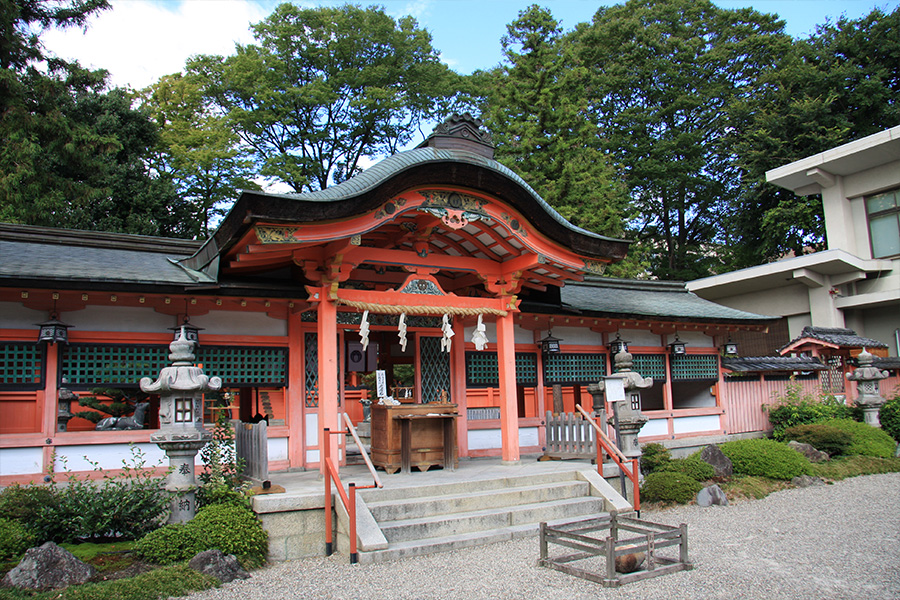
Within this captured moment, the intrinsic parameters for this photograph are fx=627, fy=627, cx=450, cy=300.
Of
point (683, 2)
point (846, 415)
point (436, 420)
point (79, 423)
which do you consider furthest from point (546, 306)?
point (683, 2)

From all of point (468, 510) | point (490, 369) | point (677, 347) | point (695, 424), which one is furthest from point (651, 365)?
point (468, 510)

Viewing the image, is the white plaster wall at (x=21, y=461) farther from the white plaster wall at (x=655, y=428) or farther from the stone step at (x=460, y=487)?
the white plaster wall at (x=655, y=428)

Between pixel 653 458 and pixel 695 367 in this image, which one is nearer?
pixel 653 458

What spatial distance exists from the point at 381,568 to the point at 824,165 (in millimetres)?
18856

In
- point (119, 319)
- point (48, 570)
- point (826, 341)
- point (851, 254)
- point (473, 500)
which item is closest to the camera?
point (48, 570)

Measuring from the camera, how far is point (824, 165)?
19.1 metres

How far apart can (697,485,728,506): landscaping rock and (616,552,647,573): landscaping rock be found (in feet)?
13.7

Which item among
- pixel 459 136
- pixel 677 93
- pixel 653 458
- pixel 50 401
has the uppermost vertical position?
pixel 677 93

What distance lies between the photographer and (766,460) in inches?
445

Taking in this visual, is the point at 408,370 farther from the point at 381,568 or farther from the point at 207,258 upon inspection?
the point at 381,568

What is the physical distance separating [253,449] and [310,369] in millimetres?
2230

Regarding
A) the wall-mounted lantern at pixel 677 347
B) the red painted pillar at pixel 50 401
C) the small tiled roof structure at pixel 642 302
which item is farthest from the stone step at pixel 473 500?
the wall-mounted lantern at pixel 677 347

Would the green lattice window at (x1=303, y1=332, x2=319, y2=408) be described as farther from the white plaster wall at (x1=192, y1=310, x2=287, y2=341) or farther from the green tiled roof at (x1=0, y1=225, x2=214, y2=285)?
the green tiled roof at (x1=0, y1=225, x2=214, y2=285)

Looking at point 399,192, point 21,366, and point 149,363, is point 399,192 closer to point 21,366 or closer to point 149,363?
point 149,363
